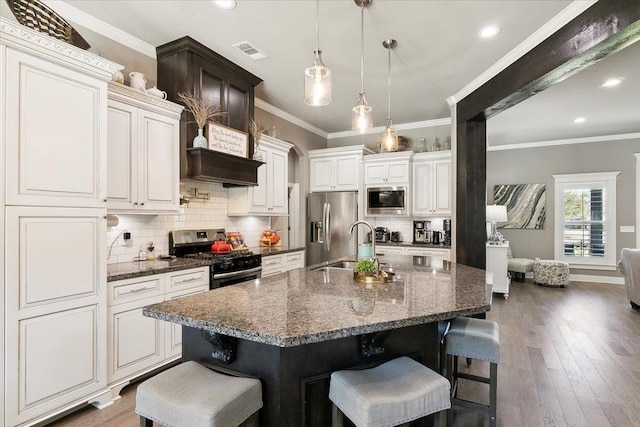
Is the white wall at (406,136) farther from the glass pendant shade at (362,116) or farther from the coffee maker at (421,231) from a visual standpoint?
the glass pendant shade at (362,116)

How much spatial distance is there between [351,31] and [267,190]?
7.32ft

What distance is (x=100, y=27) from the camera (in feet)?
→ 9.32

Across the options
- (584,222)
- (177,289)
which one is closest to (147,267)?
(177,289)

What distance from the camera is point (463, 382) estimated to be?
108 inches

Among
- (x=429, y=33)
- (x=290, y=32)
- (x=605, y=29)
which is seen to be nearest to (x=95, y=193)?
(x=290, y=32)

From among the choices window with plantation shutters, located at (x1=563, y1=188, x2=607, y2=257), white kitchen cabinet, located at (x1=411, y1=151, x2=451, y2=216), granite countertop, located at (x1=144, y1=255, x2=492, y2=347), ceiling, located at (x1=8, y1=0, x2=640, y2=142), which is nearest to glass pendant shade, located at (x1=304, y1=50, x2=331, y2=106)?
ceiling, located at (x1=8, y1=0, x2=640, y2=142)

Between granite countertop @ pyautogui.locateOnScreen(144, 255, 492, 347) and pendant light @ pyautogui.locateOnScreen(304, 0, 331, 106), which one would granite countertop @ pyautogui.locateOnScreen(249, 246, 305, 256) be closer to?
granite countertop @ pyautogui.locateOnScreen(144, 255, 492, 347)

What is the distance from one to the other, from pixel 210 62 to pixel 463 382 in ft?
12.3

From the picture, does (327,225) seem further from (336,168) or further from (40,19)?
(40,19)

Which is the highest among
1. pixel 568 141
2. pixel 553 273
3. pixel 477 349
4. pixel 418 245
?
pixel 568 141

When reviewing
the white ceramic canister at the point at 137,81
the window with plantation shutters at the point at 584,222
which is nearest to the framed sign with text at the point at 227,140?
the white ceramic canister at the point at 137,81

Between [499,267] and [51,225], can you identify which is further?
[499,267]

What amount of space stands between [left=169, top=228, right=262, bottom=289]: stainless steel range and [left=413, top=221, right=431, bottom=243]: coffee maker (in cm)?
300

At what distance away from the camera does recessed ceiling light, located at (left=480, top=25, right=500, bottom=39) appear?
113 inches
